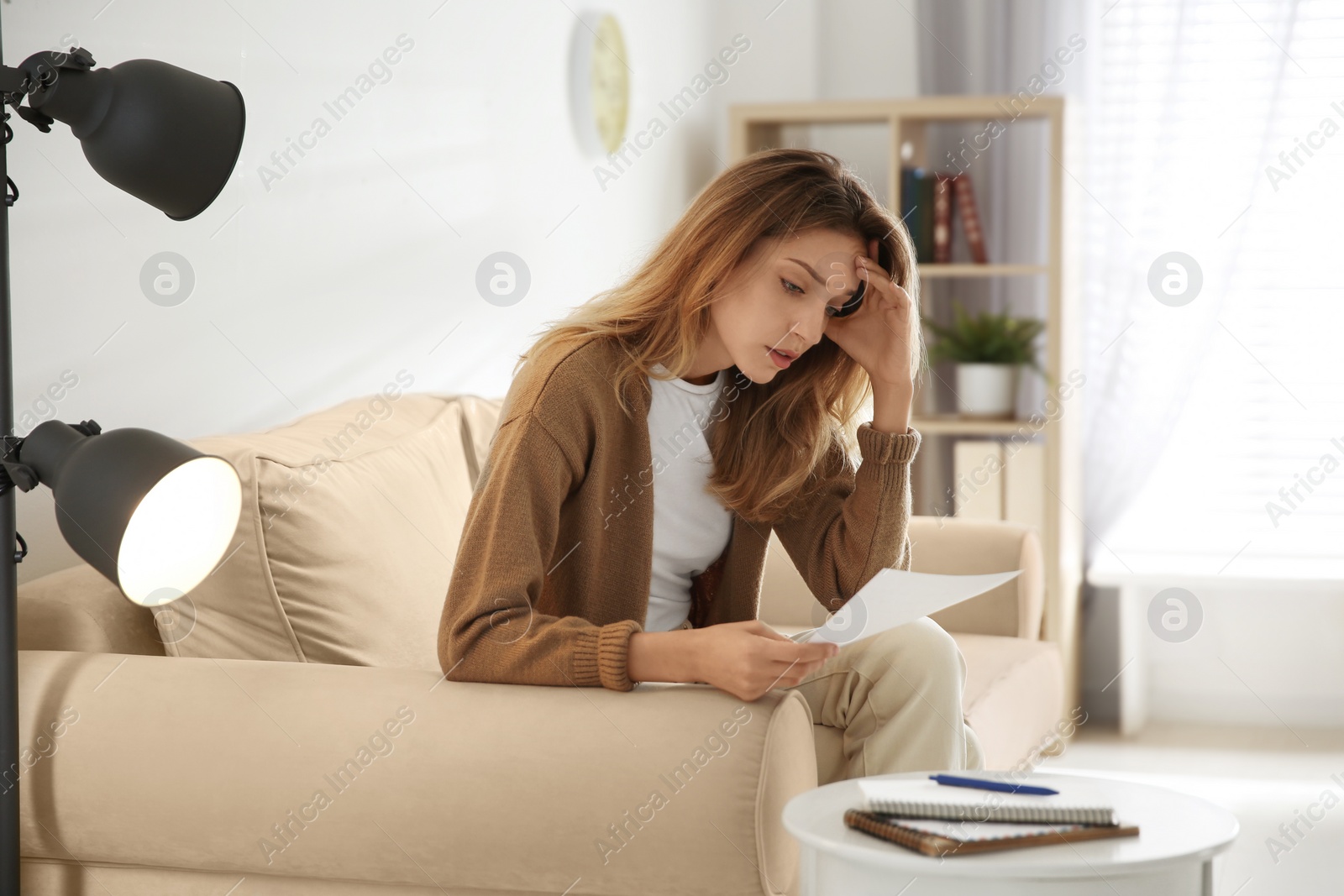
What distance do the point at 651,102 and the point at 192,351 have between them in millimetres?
1969

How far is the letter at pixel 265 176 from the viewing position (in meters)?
1.92

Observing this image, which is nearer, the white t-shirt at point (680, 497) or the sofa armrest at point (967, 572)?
the white t-shirt at point (680, 497)

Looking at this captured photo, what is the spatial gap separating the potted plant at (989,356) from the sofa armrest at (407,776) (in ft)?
7.87

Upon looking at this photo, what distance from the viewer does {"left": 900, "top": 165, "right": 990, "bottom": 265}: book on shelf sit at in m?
3.49

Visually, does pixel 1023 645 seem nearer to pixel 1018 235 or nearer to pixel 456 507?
pixel 456 507

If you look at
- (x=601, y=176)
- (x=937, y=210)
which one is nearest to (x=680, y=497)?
(x=601, y=176)

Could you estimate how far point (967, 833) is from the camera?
0.94m

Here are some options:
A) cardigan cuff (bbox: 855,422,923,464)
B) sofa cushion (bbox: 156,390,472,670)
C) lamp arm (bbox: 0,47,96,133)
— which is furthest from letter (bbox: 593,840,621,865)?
lamp arm (bbox: 0,47,96,133)

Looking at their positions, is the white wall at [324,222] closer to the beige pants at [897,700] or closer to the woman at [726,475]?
the woman at [726,475]

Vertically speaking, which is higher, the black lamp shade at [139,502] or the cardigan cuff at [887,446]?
the black lamp shade at [139,502]

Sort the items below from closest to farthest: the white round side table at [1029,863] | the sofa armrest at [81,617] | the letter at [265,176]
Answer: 1. the white round side table at [1029,863]
2. the sofa armrest at [81,617]
3. the letter at [265,176]

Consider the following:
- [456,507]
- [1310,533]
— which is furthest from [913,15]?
[456,507]

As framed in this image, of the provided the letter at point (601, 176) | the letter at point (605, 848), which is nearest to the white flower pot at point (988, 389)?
the letter at point (601, 176)

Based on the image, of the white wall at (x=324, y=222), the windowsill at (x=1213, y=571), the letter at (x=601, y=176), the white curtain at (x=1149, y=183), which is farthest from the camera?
the white curtain at (x=1149, y=183)
